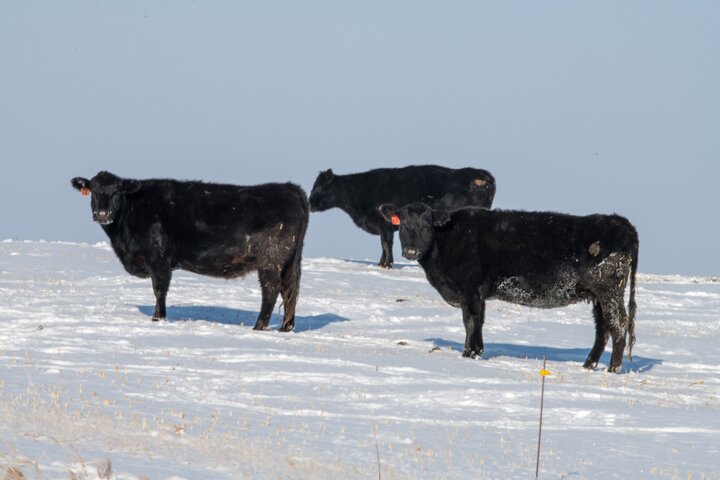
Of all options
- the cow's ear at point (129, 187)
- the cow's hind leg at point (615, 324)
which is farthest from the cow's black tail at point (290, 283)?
the cow's hind leg at point (615, 324)

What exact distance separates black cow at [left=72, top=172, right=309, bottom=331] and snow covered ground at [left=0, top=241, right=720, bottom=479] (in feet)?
2.59

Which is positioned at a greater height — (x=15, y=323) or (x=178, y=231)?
(x=178, y=231)

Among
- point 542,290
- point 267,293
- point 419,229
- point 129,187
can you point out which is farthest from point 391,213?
point 129,187

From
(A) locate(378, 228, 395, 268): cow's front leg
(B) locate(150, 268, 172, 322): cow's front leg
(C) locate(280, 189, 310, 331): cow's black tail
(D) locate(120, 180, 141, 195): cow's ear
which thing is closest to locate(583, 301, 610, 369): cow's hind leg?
(C) locate(280, 189, 310, 331): cow's black tail

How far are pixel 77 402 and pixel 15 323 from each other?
6.49 meters

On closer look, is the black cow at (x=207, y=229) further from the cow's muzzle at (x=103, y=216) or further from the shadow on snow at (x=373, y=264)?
the shadow on snow at (x=373, y=264)

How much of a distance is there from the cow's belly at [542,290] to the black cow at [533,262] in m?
0.01

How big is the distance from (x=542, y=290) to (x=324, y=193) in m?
17.9

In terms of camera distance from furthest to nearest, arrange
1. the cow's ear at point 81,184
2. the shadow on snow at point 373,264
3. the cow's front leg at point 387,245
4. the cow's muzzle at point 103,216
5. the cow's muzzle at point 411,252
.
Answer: the shadow on snow at point 373,264, the cow's front leg at point 387,245, the cow's ear at point 81,184, the cow's muzzle at point 103,216, the cow's muzzle at point 411,252

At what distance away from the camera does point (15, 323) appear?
15914 mm

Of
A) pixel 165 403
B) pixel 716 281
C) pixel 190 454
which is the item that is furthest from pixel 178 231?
pixel 716 281

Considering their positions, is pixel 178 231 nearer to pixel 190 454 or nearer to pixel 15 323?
pixel 15 323

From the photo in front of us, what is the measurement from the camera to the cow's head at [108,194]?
17.2m

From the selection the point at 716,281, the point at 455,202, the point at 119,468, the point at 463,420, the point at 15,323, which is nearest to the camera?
the point at 119,468
